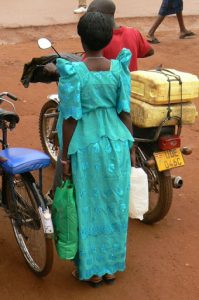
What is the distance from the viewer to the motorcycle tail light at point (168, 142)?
159 inches

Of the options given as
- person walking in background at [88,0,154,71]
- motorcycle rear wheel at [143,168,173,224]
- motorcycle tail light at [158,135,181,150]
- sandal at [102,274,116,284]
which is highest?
person walking in background at [88,0,154,71]

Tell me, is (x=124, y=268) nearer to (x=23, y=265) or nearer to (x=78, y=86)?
(x=23, y=265)

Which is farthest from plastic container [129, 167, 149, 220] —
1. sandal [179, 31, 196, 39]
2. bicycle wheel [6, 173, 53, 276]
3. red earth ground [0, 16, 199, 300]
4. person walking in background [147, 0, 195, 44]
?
sandal [179, 31, 196, 39]

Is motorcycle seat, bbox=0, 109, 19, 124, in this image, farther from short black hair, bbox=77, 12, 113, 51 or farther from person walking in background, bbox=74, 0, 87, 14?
person walking in background, bbox=74, 0, 87, 14

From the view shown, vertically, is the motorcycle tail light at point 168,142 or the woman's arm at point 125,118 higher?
the woman's arm at point 125,118

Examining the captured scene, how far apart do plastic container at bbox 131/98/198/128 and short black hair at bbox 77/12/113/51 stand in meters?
0.83

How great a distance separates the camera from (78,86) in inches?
122

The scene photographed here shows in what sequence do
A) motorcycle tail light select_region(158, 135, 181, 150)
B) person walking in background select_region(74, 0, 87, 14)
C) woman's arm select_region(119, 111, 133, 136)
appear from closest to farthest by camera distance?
1. woman's arm select_region(119, 111, 133, 136)
2. motorcycle tail light select_region(158, 135, 181, 150)
3. person walking in background select_region(74, 0, 87, 14)

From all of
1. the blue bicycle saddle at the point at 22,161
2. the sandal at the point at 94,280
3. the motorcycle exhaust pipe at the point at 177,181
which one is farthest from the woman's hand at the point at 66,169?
the motorcycle exhaust pipe at the point at 177,181

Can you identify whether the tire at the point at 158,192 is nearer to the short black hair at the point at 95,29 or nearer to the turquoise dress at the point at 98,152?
the turquoise dress at the point at 98,152

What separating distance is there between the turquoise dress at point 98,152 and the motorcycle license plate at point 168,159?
0.64 meters

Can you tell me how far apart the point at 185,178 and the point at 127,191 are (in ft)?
6.11

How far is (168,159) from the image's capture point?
4.09 meters

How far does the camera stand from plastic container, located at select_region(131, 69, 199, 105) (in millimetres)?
3822
